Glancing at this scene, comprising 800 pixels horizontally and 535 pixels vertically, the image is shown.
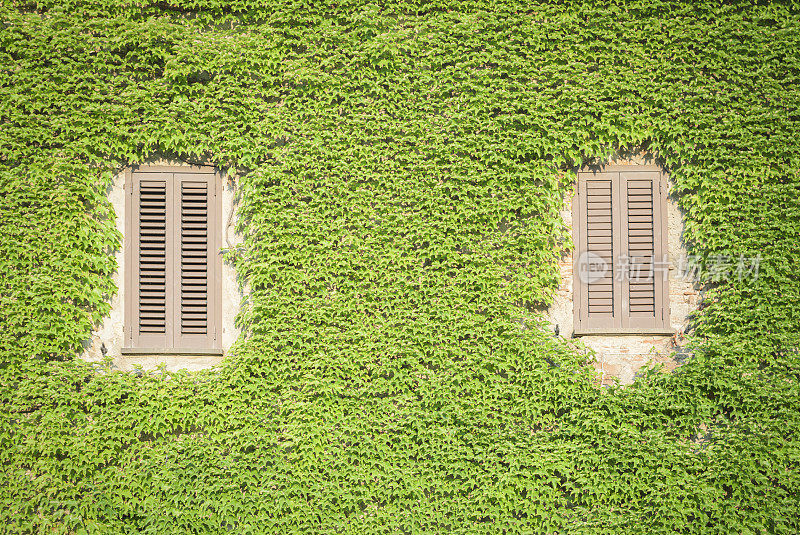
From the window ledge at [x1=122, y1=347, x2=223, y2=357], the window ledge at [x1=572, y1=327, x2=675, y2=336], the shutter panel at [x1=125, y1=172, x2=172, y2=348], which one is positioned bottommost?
the window ledge at [x1=122, y1=347, x2=223, y2=357]

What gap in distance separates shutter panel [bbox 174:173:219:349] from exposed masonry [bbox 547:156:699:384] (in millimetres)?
3900

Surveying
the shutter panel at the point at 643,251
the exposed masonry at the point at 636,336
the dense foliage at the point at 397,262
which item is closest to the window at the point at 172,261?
the dense foliage at the point at 397,262

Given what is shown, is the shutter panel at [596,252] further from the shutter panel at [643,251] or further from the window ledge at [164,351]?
the window ledge at [164,351]

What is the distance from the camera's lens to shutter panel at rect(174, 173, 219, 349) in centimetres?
595

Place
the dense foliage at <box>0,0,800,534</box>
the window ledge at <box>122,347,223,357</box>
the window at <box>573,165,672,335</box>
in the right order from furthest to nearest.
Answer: the window at <box>573,165,672,335</box>
the window ledge at <box>122,347,223,357</box>
the dense foliage at <box>0,0,800,534</box>

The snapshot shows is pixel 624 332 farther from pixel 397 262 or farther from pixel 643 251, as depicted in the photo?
pixel 397 262

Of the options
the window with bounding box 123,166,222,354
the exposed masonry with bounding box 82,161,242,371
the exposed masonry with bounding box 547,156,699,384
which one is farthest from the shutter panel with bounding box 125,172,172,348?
the exposed masonry with bounding box 547,156,699,384

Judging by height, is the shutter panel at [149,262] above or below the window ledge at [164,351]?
above

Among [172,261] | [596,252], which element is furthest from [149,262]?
[596,252]

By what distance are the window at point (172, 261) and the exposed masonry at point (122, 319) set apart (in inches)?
3.0

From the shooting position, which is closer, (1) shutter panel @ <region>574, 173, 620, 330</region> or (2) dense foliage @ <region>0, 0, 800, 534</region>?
(2) dense foliage @ <region>0, 0, 800, 534</region>

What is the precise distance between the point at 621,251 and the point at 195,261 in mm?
4899

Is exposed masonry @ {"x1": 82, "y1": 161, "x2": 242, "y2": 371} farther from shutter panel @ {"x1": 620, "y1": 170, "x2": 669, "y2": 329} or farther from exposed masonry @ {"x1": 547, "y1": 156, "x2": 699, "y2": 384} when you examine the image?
shutter panel @ {"x1": 620, "y1": 170, "x2": 669, "y2": 329}

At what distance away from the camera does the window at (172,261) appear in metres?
5.95
